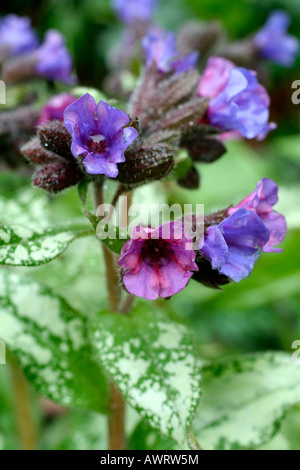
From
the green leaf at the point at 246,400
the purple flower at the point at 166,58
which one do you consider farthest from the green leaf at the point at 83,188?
the green leaf at the point at 246,400

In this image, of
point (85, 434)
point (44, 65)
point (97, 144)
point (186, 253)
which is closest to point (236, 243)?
point (186, 253)

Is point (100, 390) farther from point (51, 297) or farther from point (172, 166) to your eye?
point (172, 166)

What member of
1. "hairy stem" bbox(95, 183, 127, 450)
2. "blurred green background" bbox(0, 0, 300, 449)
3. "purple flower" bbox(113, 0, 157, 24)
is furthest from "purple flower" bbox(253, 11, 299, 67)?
"hairy stem" bbox(95, 183, 127, 450)

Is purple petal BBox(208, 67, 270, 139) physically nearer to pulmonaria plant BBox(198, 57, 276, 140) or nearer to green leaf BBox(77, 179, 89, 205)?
pulmonaria plant BBox(198, 57, 276, 140)

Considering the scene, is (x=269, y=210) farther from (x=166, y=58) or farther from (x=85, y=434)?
(x=85, y=434)

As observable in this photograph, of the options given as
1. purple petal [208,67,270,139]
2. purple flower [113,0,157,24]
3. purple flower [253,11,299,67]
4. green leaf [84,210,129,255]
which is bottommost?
green leaf [84,210,129,255]
